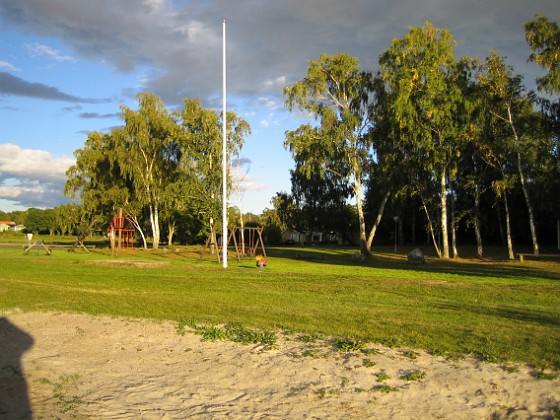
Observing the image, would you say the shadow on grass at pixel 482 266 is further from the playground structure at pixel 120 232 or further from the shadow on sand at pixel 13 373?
the shadow on sand at pixel 13 373

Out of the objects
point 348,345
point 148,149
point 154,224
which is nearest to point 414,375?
point 348,345

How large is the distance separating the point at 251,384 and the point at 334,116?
106 ft

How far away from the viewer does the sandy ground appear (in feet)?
16.7

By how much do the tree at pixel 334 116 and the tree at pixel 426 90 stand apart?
2.83 metres

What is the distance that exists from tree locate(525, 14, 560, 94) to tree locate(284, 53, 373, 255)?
10937 mm

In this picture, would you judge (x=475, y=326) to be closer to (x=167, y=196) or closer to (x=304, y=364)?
(x=304, y=364)

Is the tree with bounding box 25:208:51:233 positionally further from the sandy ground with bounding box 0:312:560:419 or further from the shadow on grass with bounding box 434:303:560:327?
the sandy ground with bounding box 0:312:560:419

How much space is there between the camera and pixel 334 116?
121 feet

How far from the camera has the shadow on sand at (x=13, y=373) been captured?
527 centimetres

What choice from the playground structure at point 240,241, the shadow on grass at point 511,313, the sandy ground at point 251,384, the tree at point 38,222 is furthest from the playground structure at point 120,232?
the tree at point 38,222

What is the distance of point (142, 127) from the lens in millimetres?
48875

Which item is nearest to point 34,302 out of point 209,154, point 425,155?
point 425,155

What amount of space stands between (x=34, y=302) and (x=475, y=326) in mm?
9423

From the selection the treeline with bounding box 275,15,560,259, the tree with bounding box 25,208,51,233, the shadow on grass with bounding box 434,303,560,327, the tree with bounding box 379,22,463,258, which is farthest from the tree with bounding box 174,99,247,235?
the tree with bounding box 25,208,51,233
